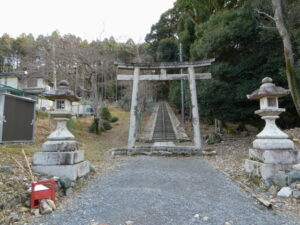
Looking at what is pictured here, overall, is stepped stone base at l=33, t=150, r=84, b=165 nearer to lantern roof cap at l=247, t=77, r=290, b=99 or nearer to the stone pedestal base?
the stone pedestal base

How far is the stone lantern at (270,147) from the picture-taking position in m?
3.62

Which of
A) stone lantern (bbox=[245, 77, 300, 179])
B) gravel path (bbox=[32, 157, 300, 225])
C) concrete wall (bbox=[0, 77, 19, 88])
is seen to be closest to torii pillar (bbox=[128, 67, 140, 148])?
gravel path (bbox=[32, 157, 300, 225])

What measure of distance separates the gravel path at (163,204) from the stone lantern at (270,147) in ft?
2.12

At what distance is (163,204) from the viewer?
112 inches

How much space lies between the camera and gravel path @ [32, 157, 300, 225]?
95.9 inches

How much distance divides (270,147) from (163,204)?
7.78ft

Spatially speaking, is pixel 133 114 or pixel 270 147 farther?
pixel 133 114

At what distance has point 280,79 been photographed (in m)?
7.51

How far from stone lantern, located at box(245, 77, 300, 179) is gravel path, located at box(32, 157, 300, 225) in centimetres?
65

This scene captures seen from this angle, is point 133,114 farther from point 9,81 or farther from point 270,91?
point 9,81

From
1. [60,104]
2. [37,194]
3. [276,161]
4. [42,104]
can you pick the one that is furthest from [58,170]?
[42,104]

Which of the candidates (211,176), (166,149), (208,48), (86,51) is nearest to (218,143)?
(166,149)

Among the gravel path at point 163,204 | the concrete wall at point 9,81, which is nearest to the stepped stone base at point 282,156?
the gravel path at point 163,204

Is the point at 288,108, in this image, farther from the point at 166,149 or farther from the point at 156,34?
the point at 156,34
